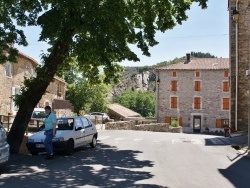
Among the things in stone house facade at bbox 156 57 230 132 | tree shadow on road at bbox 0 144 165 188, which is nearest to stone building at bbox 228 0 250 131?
tree shadow on road at bbox 0 144 165 188

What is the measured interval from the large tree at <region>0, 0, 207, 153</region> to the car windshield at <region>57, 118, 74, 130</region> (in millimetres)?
1390

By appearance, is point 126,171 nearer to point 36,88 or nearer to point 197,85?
point 36,88

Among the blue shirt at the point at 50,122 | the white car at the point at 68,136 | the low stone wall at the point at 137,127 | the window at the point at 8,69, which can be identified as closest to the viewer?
the blue shirt at the point at 50,122

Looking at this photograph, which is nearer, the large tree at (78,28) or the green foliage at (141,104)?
the large tree at (78,28)

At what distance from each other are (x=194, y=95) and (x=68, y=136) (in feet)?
160

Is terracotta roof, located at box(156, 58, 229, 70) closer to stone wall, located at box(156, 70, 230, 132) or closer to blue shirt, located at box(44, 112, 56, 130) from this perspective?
stone wall, located at box(156, 70, 230, 132)

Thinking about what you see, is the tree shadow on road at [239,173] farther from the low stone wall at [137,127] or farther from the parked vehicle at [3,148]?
the low stone wall at [137,127]

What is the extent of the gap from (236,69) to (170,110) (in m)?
30.6

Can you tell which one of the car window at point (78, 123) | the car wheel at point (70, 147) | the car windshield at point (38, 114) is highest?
the car windshield at point (38, 114)

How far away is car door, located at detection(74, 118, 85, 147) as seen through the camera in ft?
51.5

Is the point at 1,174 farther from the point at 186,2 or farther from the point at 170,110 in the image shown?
the point at 170,110

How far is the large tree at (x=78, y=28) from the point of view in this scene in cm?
1325

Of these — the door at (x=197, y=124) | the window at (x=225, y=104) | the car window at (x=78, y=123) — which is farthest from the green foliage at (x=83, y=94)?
the car window at (x=78, y=123)

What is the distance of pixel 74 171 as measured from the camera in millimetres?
10867
